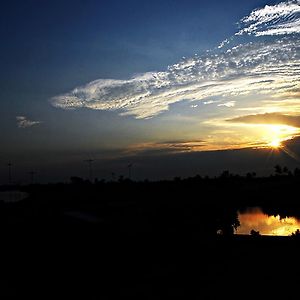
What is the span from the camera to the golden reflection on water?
4184 cm

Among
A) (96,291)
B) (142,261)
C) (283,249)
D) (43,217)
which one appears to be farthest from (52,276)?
(283,249)

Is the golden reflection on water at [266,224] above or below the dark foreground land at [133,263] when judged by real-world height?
below

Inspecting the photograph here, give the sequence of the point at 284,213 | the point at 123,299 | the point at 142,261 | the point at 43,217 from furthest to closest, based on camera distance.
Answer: the point at 284,213, the point at 43,217, the point at 142,261, the point at 123,299

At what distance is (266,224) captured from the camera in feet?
157

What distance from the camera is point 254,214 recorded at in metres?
58.3

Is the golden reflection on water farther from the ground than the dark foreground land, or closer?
closer

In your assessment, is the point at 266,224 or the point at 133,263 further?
the point at 266,224

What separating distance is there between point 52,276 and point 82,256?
2.78m

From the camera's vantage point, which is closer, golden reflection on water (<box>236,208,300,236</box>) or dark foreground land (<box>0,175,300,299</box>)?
dark foreground land (<box>0,175,300,299</box>)

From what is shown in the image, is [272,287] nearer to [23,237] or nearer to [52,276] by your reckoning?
[52,276]

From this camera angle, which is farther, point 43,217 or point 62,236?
point 43,217

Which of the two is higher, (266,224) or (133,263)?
(133,263)

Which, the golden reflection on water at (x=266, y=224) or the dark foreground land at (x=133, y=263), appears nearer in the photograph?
the dark foreground land at (x=133, y=263)

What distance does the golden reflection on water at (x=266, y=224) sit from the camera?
41.8 metres
